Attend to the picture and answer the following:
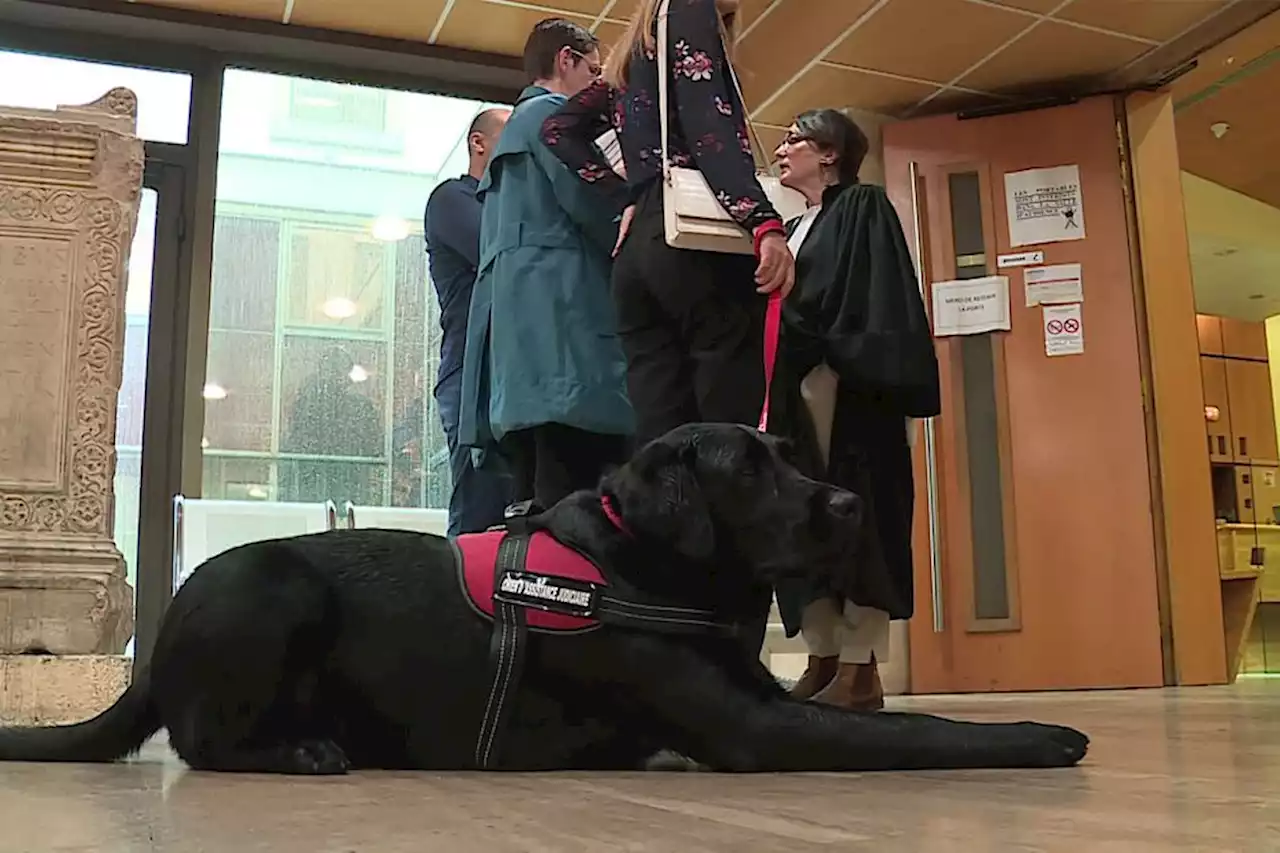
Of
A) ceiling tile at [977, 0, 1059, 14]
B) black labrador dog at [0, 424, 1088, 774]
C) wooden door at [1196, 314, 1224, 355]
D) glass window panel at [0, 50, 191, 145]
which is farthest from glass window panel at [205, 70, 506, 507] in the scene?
wooden door at [1196, 314, 1224, 355]

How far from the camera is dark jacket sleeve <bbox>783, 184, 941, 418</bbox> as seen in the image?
7.52ft

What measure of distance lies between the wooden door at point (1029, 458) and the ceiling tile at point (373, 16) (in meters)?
1.83

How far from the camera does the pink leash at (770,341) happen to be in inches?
77.2

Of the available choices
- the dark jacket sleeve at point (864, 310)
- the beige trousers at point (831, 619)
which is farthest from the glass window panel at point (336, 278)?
the beige trousers at point (831, 619)

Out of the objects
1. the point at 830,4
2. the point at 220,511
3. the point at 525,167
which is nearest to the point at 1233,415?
the point at 830,4

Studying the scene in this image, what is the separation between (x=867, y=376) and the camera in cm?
229

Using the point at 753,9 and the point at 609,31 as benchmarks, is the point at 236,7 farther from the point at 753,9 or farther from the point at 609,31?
the point at 753,9

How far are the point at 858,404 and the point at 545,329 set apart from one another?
0.60 meters

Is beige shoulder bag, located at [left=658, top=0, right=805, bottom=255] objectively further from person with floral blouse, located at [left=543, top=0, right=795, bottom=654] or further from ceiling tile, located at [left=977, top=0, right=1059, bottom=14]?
ceiling tile, located at [left=977, top=0, right=1059, bottom=14]

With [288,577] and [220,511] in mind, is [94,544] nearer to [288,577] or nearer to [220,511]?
[220,511]

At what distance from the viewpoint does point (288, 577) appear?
1495 mm

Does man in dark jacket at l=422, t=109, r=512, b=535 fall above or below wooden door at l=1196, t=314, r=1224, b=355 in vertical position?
below

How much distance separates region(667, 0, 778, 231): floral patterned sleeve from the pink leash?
0.44 feet

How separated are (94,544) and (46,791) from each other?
1776 mm
